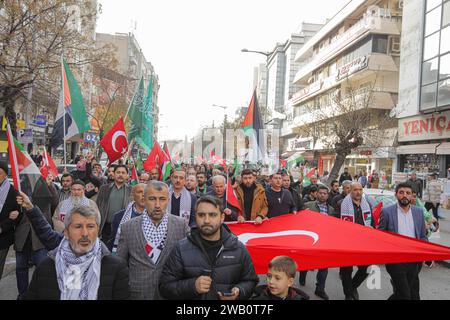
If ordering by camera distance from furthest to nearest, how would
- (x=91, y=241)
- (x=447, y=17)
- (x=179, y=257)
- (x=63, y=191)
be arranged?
(x=447, y=17), (x=63, y=191), (x=179, y=257), (x=91, y=241)

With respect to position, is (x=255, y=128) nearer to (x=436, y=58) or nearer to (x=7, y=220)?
(x=7, y=220)

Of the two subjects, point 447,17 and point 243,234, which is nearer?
point 243,234

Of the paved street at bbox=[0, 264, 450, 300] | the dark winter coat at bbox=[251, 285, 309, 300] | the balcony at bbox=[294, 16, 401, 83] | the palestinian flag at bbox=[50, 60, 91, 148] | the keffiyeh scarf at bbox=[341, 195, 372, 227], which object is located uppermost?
the balcony at bbox=[294, 16, 401, 83]

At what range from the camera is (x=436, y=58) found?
2273 centimetres

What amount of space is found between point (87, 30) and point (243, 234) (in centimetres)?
1367

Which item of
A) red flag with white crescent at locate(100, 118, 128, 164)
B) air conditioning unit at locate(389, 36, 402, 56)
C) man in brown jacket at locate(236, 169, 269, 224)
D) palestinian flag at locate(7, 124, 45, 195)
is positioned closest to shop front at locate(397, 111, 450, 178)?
air conditioning unit at locate(389, 36, 402, 56)

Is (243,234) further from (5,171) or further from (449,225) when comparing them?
(449,225)

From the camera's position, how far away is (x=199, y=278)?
2.81m

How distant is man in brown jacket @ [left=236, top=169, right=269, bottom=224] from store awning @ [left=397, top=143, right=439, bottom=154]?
2092cm

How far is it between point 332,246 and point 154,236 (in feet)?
6.86

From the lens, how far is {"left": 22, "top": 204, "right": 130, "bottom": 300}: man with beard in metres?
2.56

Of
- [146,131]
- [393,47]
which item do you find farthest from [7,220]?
[393,47]

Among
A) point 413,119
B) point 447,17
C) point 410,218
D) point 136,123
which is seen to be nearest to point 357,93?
point 413,119

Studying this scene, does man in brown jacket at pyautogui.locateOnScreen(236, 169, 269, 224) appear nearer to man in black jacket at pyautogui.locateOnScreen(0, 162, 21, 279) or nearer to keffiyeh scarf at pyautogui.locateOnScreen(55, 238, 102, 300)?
man in black jacket at pyautogui.locateOnScreen(0, 162, 21, 279)
